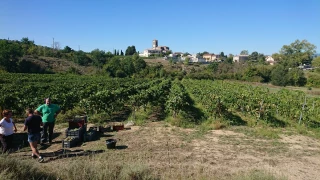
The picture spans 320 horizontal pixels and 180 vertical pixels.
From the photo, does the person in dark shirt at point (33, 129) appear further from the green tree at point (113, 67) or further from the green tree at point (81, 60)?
the green tree at point (81, 60)

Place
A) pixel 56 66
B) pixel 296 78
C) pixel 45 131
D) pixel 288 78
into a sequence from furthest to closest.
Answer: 1. pixel 56 66
2. pixel 296 78
3. pixel 288 78
4. pixel 45 131

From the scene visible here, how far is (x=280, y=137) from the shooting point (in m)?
10.7

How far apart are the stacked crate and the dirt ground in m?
0.30

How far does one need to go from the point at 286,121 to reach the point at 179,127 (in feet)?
21.6

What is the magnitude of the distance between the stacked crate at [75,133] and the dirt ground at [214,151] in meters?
0.30

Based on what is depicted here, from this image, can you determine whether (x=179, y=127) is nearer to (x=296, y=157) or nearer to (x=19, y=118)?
(x=296, y=157)

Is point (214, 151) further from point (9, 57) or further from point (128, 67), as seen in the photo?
point (128, 67)

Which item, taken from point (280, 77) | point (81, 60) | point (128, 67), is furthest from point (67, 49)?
point (280, 77)

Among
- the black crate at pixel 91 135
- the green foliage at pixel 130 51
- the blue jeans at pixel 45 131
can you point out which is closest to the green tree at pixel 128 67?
the black crate at pixel 91 135

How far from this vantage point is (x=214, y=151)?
8406mm

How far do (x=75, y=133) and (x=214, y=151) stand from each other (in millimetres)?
5039

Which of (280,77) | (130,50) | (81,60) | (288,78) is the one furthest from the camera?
(130,50)

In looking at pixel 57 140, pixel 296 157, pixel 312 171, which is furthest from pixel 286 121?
pixel 57 140

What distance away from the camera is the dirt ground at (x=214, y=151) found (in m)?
6.86
